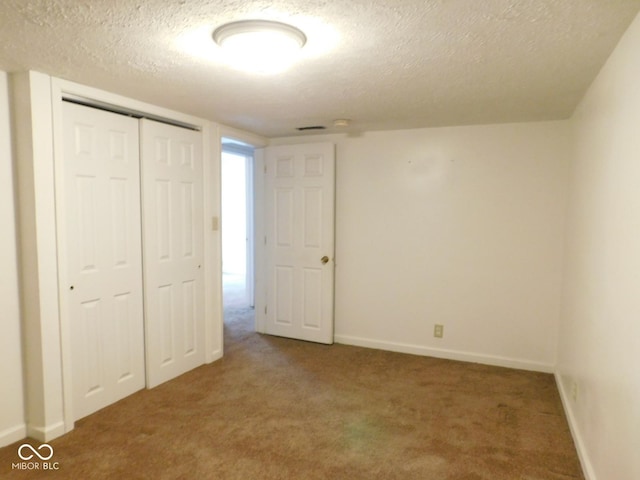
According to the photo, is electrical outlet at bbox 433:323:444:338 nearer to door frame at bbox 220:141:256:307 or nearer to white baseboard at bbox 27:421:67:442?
door frame at bbox 220:141:256:307

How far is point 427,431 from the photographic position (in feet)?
8.52

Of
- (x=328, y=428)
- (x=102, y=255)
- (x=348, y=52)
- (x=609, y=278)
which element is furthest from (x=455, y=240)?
(x=102, y=255)

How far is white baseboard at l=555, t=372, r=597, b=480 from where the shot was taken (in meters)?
2.11

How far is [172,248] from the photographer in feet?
10.8

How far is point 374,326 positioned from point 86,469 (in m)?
2.67

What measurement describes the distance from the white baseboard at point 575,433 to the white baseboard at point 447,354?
29 cm

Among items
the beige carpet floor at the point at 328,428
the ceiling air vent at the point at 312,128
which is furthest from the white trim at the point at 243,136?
the beige carpet floor at the point at 328,428

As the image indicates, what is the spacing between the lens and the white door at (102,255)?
8.49ft

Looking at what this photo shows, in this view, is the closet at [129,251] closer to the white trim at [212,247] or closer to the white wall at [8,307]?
the white trim at [212,247]

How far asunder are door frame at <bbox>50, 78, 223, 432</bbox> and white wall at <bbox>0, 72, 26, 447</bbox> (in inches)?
8.0

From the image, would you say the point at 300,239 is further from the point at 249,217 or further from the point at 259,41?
the point at 259,41

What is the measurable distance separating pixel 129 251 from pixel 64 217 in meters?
0.54

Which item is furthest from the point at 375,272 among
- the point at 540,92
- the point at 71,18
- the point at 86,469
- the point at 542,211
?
the point at 71,18

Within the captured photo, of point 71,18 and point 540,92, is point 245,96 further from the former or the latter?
point 540,92
